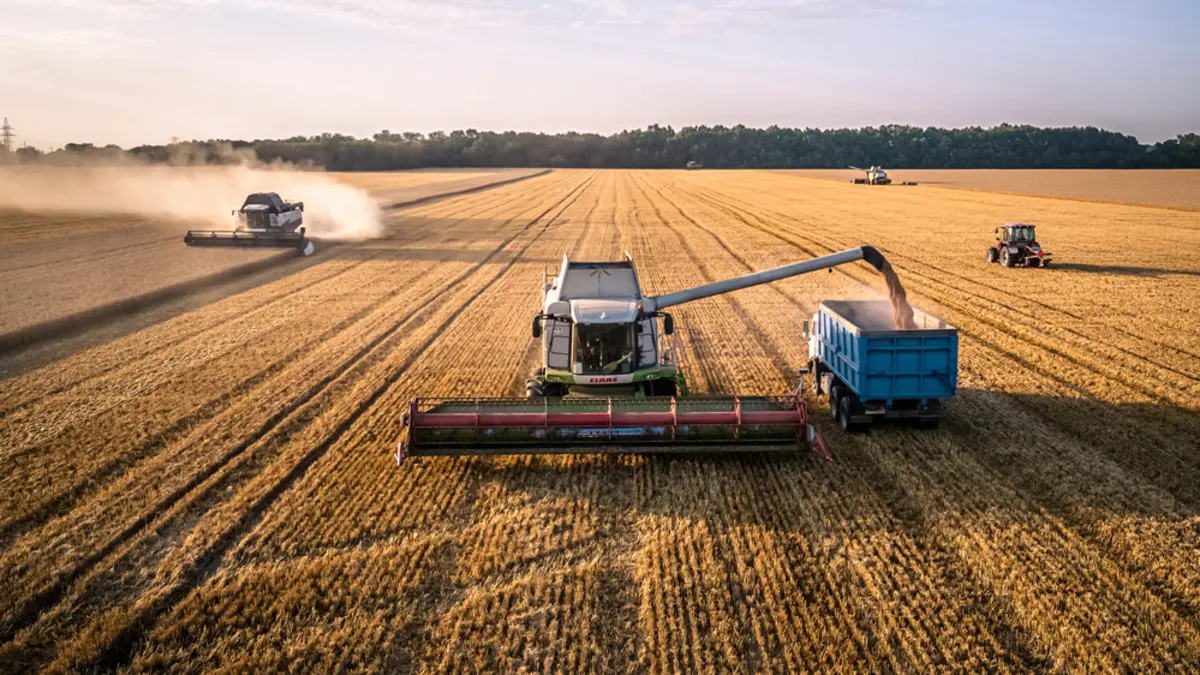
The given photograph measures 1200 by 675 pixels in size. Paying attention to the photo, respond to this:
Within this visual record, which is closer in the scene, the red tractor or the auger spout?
the auger spout

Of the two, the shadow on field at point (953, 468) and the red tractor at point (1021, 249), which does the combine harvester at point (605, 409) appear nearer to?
the shadow on field at point (953, 468)

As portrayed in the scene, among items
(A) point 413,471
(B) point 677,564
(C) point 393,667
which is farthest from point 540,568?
(A) point 413,471

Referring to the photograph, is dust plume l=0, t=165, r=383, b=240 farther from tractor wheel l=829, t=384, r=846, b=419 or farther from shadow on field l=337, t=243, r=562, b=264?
tractor wheel l=829, t=384, r=846, b=419

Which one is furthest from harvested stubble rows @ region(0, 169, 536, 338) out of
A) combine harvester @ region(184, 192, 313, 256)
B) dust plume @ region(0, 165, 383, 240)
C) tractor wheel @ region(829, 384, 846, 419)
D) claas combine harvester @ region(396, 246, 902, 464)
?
tractor wheel @ region(829, 384, 846, 419)

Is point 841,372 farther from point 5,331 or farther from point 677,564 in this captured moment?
point 5,331

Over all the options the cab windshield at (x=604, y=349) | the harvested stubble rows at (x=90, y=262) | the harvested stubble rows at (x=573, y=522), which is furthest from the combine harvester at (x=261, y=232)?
the cab windshield at (x=604, y=349)

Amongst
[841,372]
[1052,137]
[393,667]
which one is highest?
[1052,137]

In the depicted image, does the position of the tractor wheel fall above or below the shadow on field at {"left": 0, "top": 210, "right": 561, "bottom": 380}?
below
